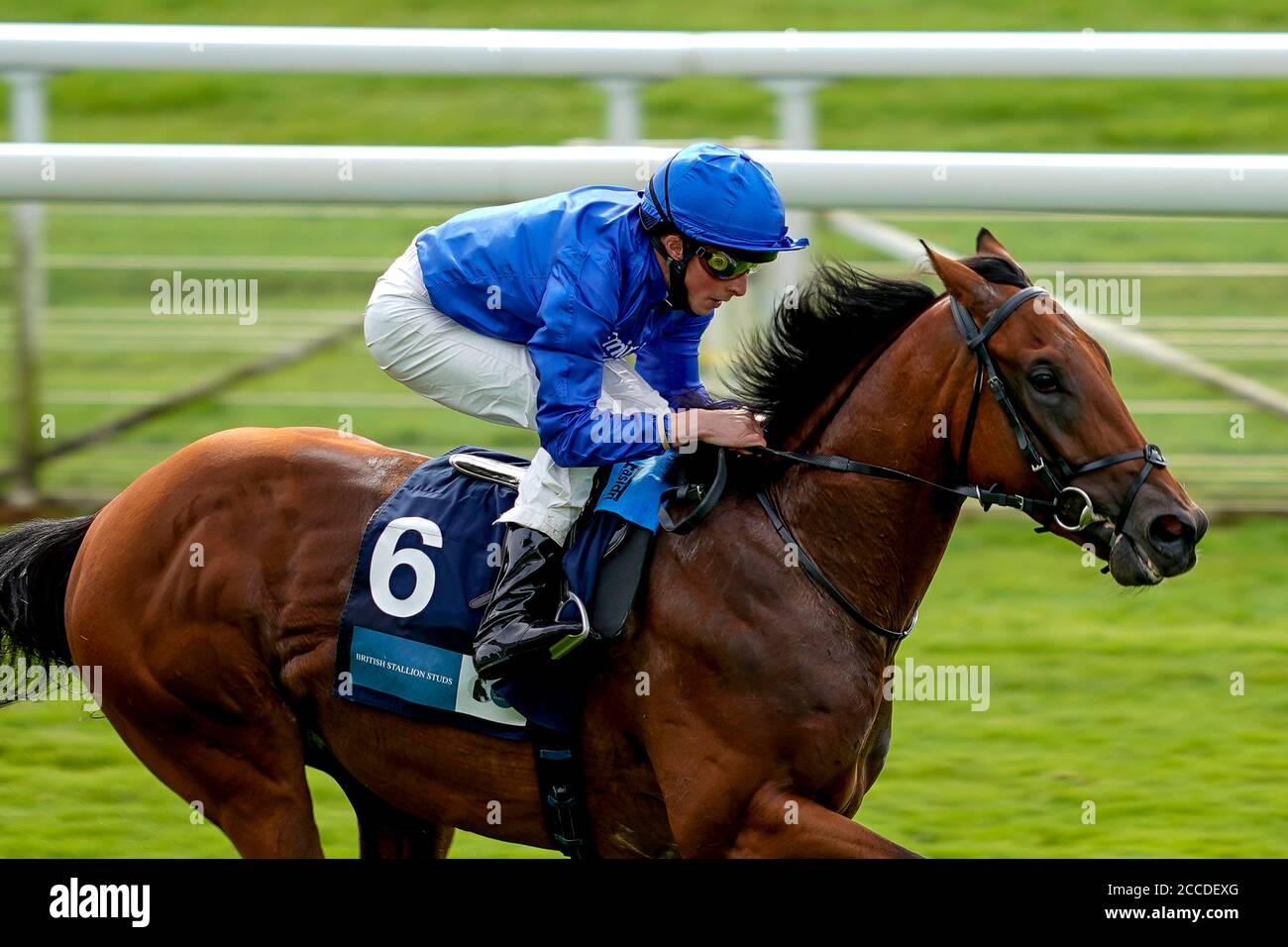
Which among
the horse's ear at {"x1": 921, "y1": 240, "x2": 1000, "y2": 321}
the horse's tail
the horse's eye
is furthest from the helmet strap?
the horse's tail

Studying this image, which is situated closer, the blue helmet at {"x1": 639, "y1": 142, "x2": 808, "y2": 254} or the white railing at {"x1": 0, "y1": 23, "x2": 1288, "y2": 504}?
the blue helmet at {"x1": 639, "y1": 142, "x2": 808, "y2": 254}

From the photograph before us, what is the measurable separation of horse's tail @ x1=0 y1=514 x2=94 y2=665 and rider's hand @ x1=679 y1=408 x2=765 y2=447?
1422 millimetres

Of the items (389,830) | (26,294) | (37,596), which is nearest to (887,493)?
(389,830)

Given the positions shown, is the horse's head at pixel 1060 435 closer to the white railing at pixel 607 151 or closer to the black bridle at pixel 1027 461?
the black bridle at pixel 1027 461

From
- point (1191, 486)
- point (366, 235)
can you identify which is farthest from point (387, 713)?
point (366, 235)

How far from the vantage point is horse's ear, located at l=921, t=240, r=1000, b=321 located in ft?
10.5

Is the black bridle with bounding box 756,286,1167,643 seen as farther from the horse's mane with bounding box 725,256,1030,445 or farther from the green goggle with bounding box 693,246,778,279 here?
the green goggle with bounding box 693,246,778,279

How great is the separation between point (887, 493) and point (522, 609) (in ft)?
2.31

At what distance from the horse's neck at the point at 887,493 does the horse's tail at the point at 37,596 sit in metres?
1.58

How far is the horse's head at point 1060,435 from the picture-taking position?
10.0 ft

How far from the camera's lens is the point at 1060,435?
312 cm

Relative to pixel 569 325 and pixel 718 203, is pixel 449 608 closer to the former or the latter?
pixel 569 325

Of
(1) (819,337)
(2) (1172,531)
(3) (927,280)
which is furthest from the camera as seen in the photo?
(3) (927,280)
